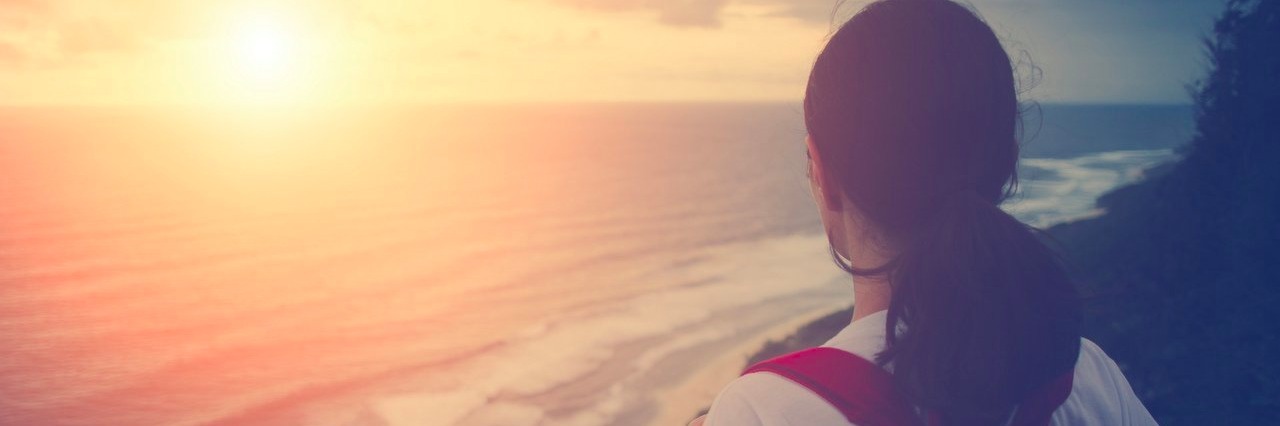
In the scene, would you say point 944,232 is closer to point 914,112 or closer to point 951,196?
point 951,196

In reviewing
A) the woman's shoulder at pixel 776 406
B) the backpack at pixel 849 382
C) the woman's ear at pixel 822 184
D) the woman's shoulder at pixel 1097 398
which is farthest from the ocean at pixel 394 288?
the woman's shoulder at pixel 776 406

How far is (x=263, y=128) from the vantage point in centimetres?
11981

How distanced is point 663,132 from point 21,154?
78.1 m

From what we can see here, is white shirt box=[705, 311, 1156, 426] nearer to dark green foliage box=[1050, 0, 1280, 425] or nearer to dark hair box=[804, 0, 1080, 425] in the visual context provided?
dark hair box=[804, 0, 1080, 425]

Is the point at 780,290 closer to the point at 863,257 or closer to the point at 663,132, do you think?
the point at 863,257

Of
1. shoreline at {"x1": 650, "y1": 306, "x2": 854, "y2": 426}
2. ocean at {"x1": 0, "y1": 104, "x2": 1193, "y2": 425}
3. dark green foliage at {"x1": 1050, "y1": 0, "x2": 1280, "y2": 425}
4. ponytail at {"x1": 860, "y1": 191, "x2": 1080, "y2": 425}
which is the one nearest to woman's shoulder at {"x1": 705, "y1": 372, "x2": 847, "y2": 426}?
ponytail at {"x1": 860, "y1": 191, "x2": 1080, "y2": 425}

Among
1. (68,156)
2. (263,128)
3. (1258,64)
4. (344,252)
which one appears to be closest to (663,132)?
(263,128)

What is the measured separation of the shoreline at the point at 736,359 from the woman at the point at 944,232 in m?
12.9

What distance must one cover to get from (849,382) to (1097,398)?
21.5 inches

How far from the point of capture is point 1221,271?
7535 mm

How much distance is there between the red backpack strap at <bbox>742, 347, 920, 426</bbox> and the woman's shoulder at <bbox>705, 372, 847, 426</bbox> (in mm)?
11

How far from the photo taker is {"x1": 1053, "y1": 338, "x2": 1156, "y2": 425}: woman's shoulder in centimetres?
131

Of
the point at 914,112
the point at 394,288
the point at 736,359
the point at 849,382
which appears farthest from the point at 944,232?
the point at 394,288

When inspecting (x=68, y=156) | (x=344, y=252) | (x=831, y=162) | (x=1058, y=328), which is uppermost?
(x=68, y=156)
